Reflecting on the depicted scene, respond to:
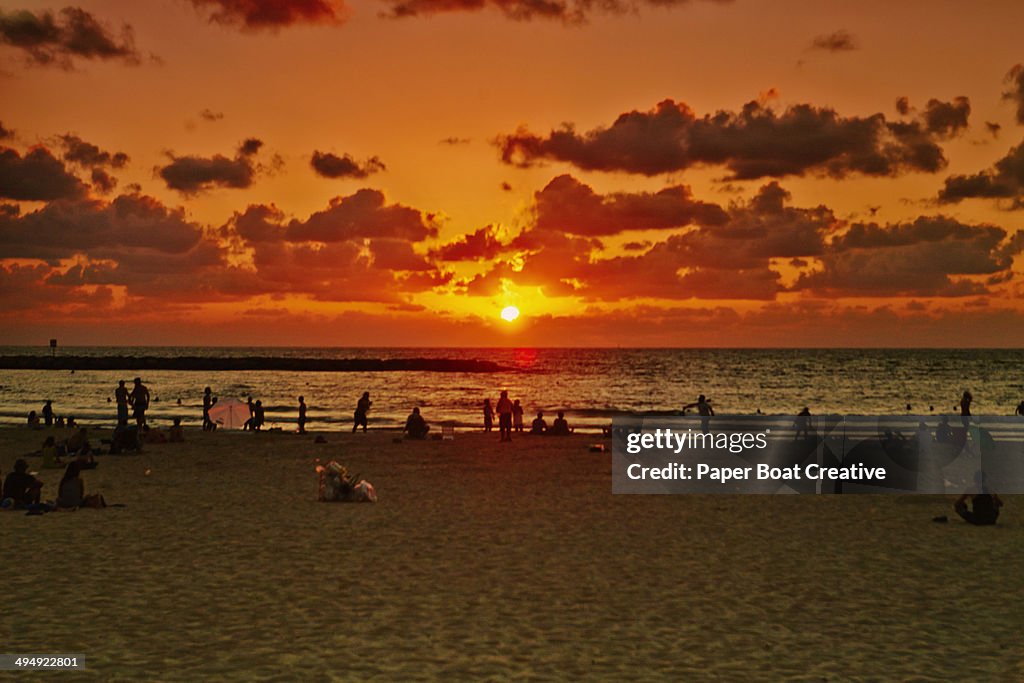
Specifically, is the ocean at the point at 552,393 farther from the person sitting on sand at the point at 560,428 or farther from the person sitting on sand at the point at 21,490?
the person sitting on sand at the point at 21,490

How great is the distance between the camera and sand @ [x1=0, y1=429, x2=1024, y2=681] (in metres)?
9.91

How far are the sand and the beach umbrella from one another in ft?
64.3

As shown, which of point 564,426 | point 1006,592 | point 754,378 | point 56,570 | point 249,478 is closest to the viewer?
point 1006,592

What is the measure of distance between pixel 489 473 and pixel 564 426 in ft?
48.5

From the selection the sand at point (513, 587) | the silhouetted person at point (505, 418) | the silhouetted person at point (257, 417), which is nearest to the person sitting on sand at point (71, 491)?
the sand at point (513, 587)

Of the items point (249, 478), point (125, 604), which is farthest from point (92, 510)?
point (125, 604)

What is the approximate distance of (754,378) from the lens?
142m

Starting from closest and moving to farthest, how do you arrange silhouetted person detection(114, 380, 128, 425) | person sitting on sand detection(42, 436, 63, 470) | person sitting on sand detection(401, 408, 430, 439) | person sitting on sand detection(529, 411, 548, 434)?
person sitting on sand detection(42, 436, 63, 470)
silhouetted person detection(114, 380, 128, 425)
person sitting on sand detection(401, 408, 430, 439)
person sitting on sand detection(529, 411, 548, 434)

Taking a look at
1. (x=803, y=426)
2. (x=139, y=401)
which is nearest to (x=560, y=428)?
(x=803, y=426)

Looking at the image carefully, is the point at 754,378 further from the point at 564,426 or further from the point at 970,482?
the point at 970,482

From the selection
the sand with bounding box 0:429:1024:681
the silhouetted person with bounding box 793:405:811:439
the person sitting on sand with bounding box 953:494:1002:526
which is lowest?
the sand with bounding box 0:429:1024:681

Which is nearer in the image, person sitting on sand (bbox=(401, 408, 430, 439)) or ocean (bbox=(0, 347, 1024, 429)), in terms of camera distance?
person sitting on sand (bbox=(401, 408, 430, 439))

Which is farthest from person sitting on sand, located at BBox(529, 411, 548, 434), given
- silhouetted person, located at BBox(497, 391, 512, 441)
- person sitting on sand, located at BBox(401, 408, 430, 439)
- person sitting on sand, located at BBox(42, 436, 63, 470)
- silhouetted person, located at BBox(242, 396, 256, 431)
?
person sitting on sand, located at BBox(42, 436, 63, 470)

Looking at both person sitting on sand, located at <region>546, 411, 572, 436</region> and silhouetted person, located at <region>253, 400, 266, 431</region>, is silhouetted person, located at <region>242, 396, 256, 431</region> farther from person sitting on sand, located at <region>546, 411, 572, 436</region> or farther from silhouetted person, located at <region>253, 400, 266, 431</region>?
person sitting on sand, located at <region>546, 411, 572, 436</region>
